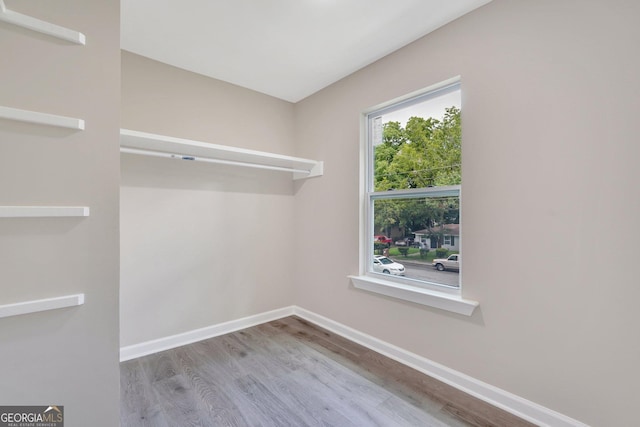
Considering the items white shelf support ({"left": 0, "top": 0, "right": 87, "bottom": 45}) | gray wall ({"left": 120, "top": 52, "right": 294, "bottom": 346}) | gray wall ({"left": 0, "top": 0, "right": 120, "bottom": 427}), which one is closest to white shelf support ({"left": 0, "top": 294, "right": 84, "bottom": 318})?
gray wall ({"left": 0, "top": 0, "right": 120, "bottom": 427})

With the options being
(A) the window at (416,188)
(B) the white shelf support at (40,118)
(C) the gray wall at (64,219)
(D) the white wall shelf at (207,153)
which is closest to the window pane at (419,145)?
(A) the window at (416,188)

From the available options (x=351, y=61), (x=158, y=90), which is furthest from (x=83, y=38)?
(x=351, y=61)

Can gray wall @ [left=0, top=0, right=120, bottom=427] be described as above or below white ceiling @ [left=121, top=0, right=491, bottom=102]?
below

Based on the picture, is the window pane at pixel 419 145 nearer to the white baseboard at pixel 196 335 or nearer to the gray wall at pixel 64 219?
the white baseboard at pixel 196 335

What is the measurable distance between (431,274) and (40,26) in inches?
103

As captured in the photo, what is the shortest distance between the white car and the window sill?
9 centimetres

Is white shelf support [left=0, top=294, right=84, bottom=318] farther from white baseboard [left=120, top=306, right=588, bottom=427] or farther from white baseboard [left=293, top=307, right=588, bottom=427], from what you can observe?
white baseboard [left=293, top=307, right=588, bottom=427]

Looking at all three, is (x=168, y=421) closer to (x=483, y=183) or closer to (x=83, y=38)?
(x=83, y=38)

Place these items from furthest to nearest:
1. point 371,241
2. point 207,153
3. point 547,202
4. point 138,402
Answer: point 371,241 → point 207,153 → point 138,402 → point 547,202

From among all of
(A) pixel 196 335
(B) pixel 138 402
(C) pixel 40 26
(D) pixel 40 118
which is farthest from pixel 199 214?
(C) pixel 40 26

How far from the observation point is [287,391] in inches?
76.7

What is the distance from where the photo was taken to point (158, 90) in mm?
2521

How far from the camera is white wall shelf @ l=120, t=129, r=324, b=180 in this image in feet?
6.88

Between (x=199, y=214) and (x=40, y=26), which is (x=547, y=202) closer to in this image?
(x=40, y=26)
